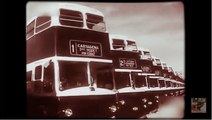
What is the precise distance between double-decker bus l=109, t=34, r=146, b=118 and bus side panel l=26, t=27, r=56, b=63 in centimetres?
77

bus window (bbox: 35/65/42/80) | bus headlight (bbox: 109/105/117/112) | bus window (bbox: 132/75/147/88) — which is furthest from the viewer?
bus window (bbox: 132/75/147/88)

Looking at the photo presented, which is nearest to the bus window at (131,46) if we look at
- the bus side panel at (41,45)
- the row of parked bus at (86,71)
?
the row of parked bus at (86,71)

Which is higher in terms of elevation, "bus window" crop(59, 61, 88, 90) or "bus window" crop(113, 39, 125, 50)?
"bus window" crop(113, 39, 125, 50)

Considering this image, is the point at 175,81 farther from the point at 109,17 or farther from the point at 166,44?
the point at 109,17

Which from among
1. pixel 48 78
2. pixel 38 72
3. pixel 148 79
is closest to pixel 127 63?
pixel 148 79

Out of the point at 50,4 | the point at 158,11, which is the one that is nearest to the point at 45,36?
the point at 50,4

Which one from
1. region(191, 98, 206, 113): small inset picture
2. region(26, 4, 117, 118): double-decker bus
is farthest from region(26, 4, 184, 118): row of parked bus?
region(191, 98, 206, 113): small inset picture

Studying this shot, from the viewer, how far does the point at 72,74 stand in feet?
16.4

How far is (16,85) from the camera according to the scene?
5.18m

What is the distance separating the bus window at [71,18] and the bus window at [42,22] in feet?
0.57

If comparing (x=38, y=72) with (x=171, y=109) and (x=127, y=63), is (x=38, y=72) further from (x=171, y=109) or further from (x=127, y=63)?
(x=171, y=109)

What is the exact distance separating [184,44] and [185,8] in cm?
48

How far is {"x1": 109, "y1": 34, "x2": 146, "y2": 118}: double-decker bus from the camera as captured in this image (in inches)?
205

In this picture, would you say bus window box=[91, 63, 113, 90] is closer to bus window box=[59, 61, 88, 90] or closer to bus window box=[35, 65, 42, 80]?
bus window box=[59, 61, 88, 90]
